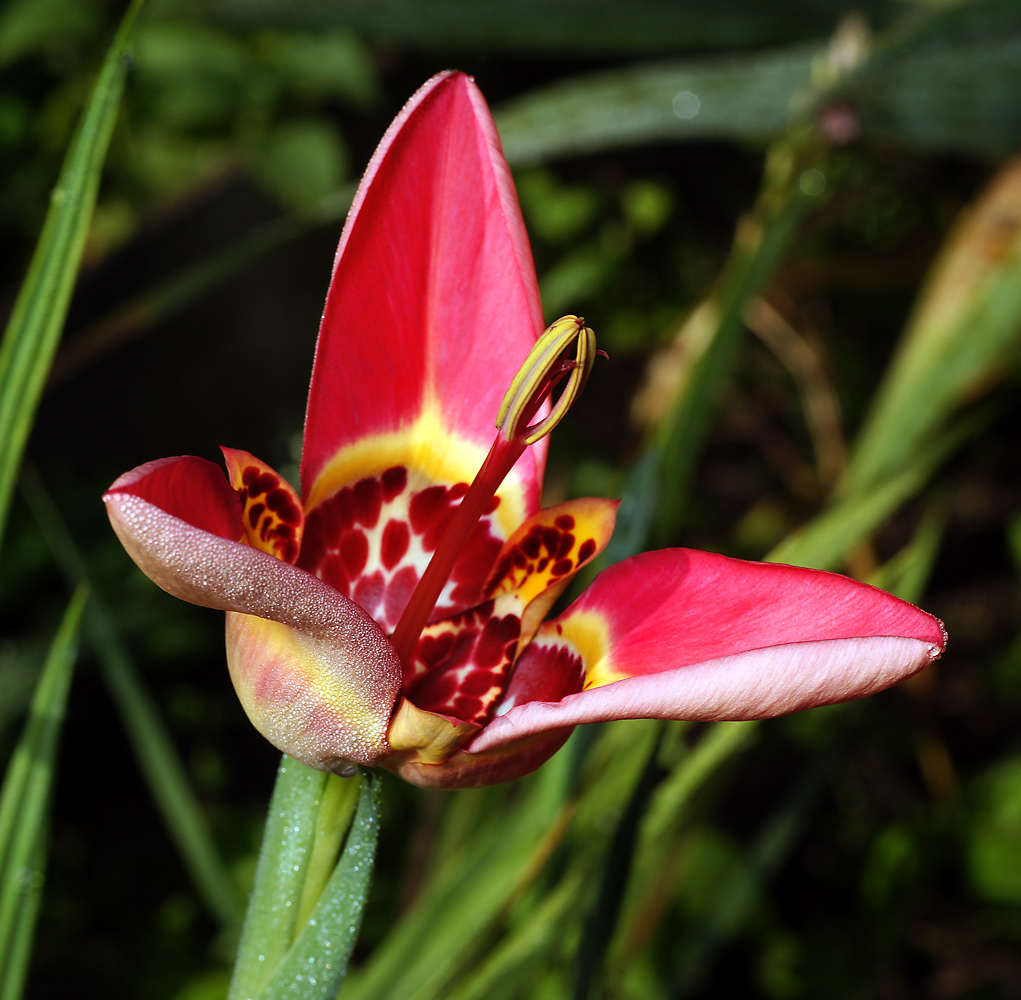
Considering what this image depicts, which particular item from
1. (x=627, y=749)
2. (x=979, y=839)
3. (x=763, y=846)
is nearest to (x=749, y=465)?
(x=979, y=839)

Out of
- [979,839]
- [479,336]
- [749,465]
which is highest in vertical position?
[479,336]

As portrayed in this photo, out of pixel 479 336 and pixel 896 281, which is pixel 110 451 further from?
pixel 479 336

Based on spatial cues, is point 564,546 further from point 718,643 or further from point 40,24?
point 40,24

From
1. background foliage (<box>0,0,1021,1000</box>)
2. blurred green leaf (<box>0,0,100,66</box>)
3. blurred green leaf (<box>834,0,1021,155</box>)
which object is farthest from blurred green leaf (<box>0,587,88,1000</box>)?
blurred green leaf (<box>0,0,100,66</box>)

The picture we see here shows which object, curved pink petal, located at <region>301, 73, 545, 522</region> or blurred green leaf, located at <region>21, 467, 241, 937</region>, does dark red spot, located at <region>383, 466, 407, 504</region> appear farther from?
blurred green leaf, located at <region>21, 467, 241, 937</region>

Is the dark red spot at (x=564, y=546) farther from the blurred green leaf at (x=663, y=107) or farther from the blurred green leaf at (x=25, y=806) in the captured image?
the blurred green leaf at (x=663, y=107)
